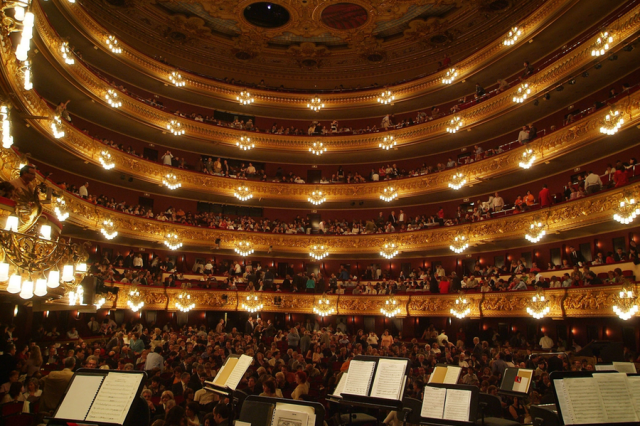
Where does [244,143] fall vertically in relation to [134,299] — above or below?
above

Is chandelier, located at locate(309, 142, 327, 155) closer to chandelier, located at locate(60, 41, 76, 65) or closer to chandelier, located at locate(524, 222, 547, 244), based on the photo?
chandelier, located at locate(524, 222, 547, 244)

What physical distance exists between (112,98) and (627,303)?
73.0 ft

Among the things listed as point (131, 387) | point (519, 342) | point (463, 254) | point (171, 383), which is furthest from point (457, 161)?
point (131, 387)

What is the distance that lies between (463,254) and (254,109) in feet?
53.3

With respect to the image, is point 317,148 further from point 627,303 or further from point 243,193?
point 627,303

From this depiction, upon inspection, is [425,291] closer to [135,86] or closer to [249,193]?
[249,193]

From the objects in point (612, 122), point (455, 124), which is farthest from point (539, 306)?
point (455, 124)

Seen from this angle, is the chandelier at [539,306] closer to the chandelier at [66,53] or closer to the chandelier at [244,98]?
the chandelier at [66,53]

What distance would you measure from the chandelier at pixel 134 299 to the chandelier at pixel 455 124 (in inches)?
684

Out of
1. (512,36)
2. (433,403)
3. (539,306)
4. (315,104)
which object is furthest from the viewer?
(315,104)

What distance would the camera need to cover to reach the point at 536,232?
17.4 metres

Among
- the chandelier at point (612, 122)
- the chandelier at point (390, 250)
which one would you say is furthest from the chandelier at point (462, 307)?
the chandelier at point (612, 122)

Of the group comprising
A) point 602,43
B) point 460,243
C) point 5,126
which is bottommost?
point 5,126

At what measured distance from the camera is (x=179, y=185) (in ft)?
78.5
